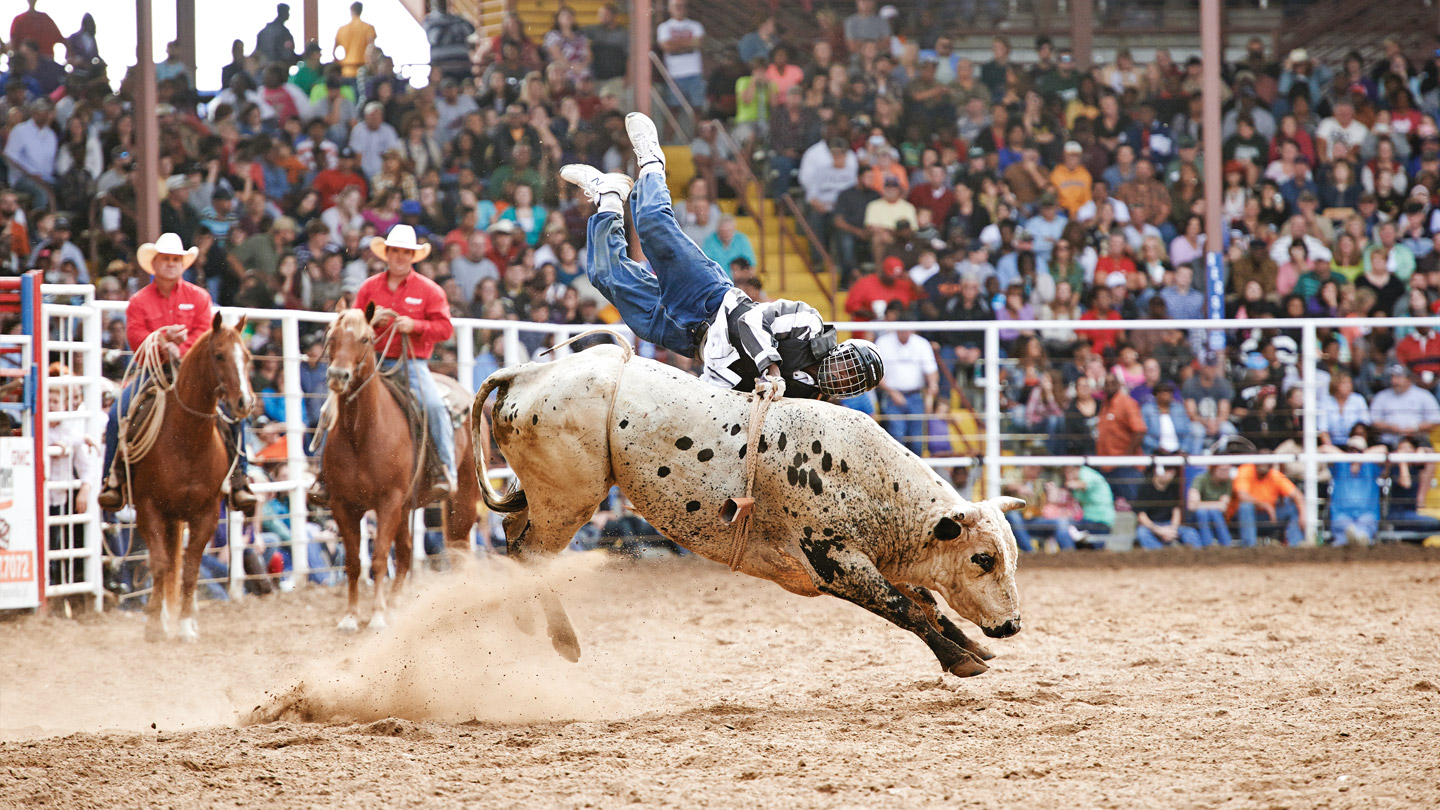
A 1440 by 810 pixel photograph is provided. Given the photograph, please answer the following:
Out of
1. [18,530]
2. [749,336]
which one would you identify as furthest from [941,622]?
[18,530]

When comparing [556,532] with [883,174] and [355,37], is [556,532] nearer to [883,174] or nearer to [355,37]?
[883,174]

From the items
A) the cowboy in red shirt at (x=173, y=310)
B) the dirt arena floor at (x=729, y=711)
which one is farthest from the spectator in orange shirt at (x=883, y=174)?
the cowboy in red shirt at (x=173, y=310)

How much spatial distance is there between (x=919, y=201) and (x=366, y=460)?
696cm

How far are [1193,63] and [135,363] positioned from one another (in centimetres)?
1086

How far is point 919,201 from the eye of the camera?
43.0 ft

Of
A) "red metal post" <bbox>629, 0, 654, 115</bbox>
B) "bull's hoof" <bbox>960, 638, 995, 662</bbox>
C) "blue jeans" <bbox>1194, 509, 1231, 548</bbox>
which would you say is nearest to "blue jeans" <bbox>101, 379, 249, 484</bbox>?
"bull's hoof" <bbox>960, 638, 995, 662</bbox>

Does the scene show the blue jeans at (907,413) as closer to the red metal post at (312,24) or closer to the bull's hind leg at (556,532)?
the bull's hind leg at (556,532)

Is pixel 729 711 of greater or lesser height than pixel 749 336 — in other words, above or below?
below

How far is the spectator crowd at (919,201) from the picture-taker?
10.9m

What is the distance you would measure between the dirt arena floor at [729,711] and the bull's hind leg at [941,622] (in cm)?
18

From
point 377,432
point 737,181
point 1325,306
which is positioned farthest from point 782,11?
point 377,432

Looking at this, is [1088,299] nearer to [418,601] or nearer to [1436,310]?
[1436,310]

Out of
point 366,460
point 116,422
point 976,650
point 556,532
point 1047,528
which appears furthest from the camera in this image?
Result: point 1047,528

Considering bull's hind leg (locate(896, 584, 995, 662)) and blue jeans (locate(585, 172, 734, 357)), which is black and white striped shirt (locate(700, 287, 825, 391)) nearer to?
blue jeans (locate(585, 172, 734, 357))
